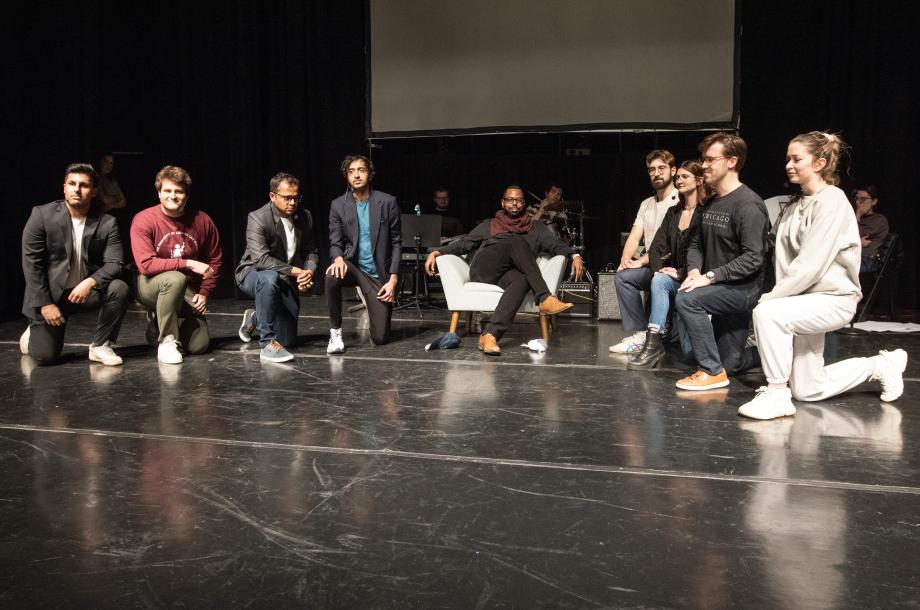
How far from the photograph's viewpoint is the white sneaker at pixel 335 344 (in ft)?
15.2

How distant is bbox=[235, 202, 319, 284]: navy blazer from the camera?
4627 millimetres

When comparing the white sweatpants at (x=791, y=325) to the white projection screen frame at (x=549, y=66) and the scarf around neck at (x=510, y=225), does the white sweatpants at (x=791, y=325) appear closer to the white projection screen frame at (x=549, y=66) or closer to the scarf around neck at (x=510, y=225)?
the scarf around neck at (x=510, y=225)

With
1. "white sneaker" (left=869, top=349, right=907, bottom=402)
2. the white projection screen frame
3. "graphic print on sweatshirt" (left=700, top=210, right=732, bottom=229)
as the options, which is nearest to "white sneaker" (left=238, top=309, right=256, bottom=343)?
"graphic print on sweatshirt" (left=700, top=210, right=732, bottom=229)

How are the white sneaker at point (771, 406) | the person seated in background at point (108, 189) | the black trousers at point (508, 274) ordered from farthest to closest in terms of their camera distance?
the person seated in background at point (108, 189)
the black trousers at point (508, 274)
the white sneaker at point (771, 406)

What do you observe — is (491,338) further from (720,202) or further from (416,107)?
(416,107)

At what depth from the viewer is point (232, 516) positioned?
219 centimetres

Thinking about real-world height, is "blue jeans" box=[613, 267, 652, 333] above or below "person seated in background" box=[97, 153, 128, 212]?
below

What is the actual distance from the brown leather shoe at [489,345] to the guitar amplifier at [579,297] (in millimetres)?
1813

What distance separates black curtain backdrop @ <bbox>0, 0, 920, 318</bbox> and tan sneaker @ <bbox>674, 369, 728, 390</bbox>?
381 centimetres

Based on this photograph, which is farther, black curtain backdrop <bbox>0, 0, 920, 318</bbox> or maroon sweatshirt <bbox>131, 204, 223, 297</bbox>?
black curtain backdrop <bbox>0, 0, 920, 318</bbox>

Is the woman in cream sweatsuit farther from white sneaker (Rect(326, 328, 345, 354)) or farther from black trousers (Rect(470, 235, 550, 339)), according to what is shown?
white sneaker (Rect(326, 328, 345, 354))

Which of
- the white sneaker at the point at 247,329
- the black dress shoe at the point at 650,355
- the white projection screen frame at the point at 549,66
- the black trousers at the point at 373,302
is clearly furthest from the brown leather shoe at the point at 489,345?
the white projection screen frame at the point at 549,66

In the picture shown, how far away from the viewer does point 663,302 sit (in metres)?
4.30

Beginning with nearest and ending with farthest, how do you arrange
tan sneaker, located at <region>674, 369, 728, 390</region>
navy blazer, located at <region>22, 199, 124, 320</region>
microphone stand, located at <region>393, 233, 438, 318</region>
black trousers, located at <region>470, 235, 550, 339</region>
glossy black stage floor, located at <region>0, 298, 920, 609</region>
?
1. glossy black stage floor, located at <region>0, 298, 920, 609</region>
2. tan sneaker, located at <region>674, 369, 728, 390</region>
3. navy blazer, located at <region>22, 199, 124, 320</region>
4. black trousers, located at <region>470, 235, 550, 339</region>
5. microphone stand, located at <region>393, 233, 438, 318</region>
